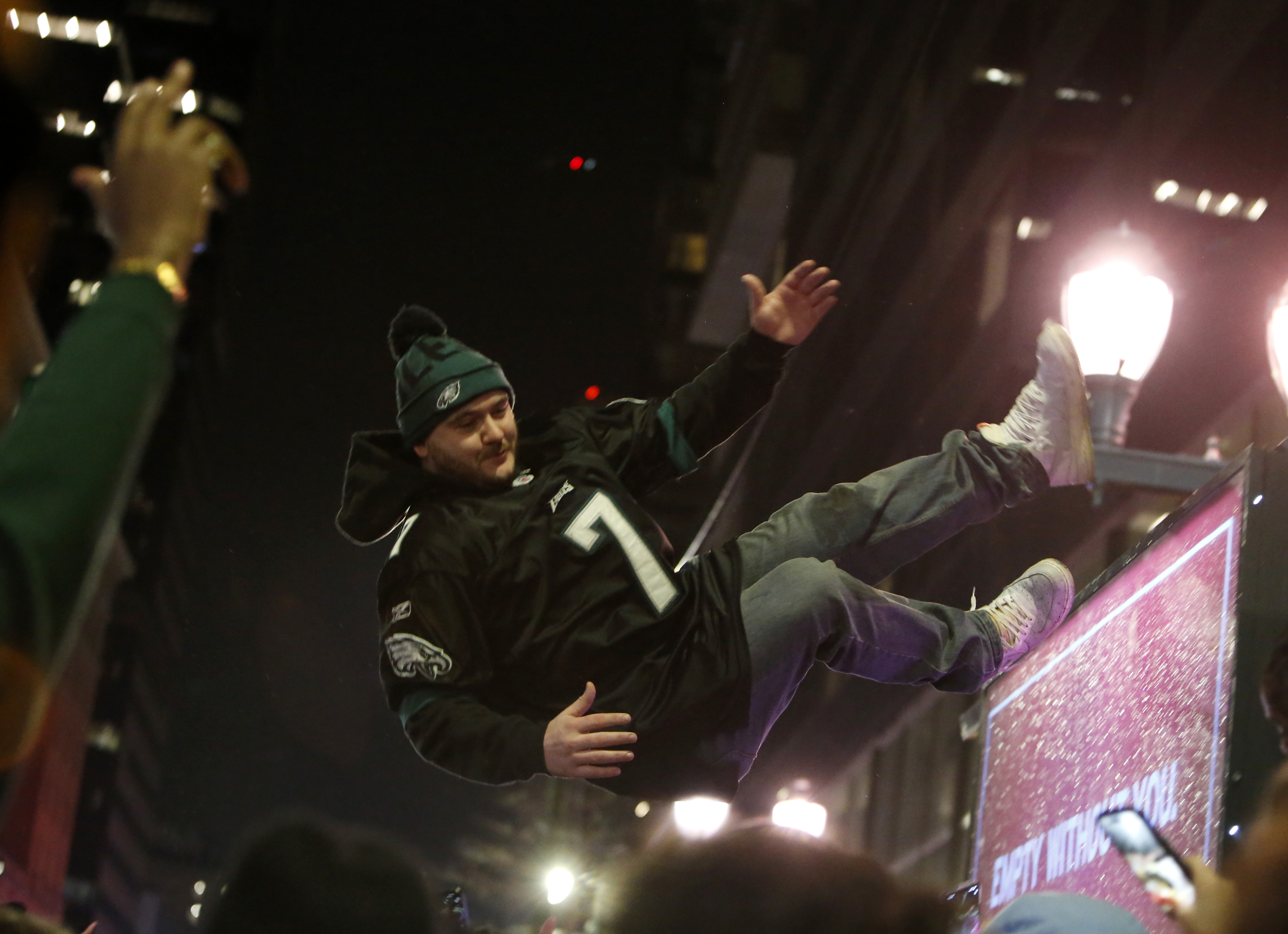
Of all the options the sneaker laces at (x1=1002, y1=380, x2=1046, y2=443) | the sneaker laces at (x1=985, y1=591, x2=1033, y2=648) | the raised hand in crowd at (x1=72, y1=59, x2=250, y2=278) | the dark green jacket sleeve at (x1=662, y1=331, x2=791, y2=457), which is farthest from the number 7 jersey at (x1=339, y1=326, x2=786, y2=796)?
the raised hand in crowd at (x1=72, y1=59, x2=250, y2=278)

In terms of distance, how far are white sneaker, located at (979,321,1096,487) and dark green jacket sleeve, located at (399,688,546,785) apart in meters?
1.46

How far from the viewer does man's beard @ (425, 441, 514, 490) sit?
3.43 meters

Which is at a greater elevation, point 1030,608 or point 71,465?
point 1030,608

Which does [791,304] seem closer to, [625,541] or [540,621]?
[625,541]

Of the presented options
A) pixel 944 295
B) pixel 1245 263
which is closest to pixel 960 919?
pixel 1245 263

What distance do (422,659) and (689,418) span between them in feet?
3.25

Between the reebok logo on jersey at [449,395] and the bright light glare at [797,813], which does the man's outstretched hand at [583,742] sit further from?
the bright light glare at [797,813]

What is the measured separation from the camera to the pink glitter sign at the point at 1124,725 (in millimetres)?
3375

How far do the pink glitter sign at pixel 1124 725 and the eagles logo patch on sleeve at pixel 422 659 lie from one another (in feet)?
5.52

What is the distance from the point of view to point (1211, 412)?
31.3 ft

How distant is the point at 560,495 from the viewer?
3.39m

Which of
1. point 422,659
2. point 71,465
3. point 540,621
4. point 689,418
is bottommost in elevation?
point 71,465

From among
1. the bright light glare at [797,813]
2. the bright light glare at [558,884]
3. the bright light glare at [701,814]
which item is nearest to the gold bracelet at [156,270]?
the bright light glare at [701,814]

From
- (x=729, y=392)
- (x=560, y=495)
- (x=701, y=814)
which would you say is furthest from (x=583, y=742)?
(x=701, y=814)
